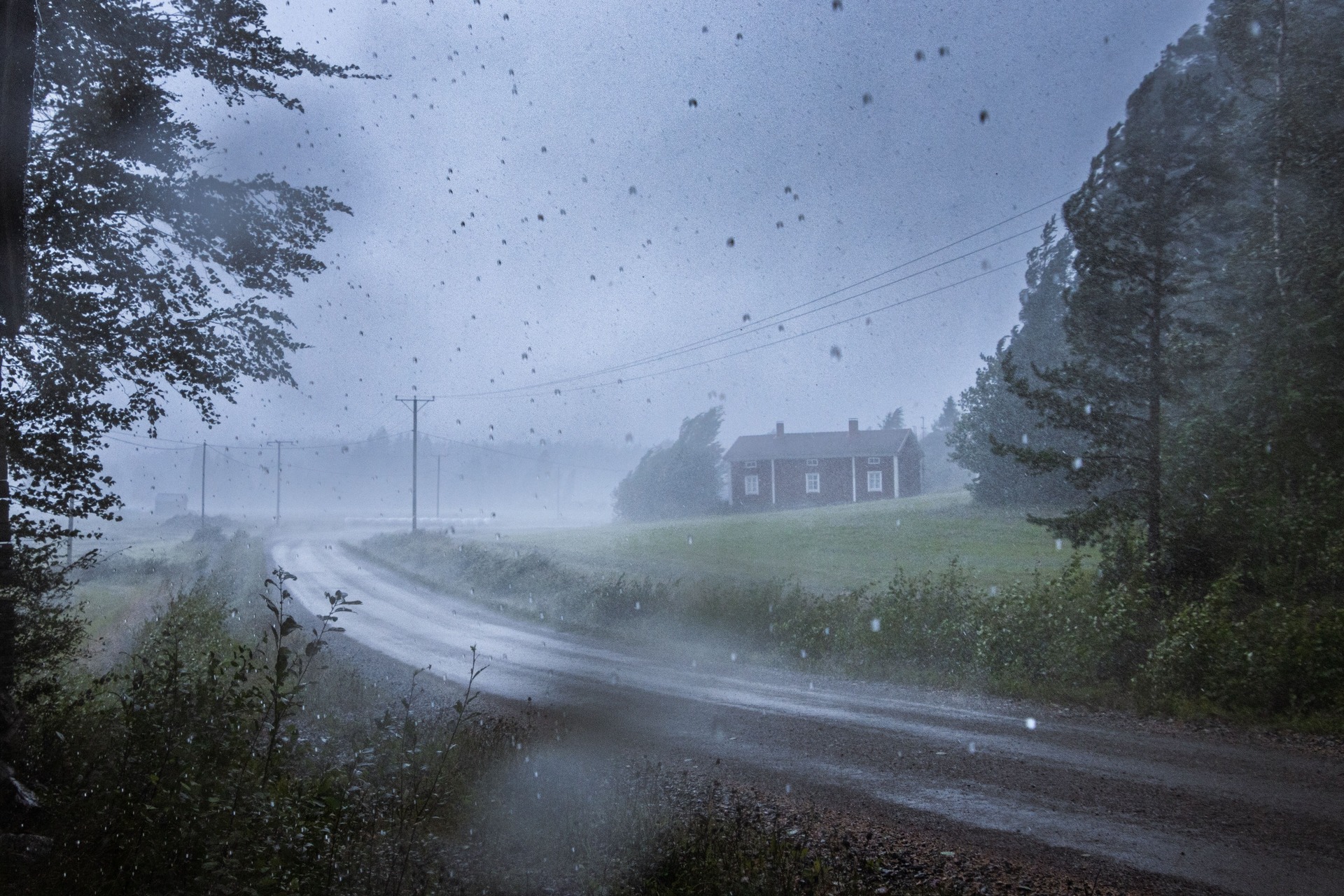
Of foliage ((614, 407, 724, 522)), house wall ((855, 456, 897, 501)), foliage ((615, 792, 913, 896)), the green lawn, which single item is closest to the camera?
foliage ((615, 792, 913, 896))

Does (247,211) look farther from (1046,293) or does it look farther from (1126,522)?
(1046,293)

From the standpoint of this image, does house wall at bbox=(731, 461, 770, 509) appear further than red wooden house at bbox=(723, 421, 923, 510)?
Yes

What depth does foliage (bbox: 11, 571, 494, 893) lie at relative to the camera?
450cm

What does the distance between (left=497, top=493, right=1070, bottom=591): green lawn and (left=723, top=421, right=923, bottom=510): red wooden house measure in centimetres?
787

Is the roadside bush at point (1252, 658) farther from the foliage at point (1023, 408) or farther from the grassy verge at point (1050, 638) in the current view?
the foliage at point (1023, 408)

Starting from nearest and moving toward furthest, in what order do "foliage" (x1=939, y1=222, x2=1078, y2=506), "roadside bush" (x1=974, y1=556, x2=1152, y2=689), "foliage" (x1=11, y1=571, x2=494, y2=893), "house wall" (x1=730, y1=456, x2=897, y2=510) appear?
"foliage" (x1=11, y1=571, x2=494, y2=893) → "roadside bush" (x1=974, y1=556, x2=1152, y2=689) → "foliage" (x1=939, y1=222, x2=1078, y2=506) → "house wall" (x1=730, y1=456, x2=897, y2=510)

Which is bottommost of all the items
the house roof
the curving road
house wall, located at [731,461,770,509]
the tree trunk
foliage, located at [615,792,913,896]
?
the curving road

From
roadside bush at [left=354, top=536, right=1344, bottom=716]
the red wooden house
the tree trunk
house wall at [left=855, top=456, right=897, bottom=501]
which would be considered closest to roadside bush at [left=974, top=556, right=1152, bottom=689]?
roadside bush at [left=354, top=536, right=1344, bottom=716]

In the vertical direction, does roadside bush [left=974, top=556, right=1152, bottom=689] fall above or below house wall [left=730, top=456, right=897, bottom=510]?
below

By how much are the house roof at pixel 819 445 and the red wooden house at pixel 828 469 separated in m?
0.06

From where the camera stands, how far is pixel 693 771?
791cm

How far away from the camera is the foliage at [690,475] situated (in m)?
64.1

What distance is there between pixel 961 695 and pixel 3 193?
12.4 metres

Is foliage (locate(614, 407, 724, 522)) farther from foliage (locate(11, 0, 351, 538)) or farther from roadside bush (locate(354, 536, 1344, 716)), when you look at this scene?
foliage (locate(11, 0, 351, 538))
